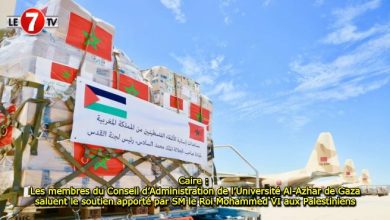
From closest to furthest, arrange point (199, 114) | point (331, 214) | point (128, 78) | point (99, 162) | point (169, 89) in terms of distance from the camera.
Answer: point (99, 162) → point (128, 78) → point (169, 89) → point (199, 114) → point (331, 214)

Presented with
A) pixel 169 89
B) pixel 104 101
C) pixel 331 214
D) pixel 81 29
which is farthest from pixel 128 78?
pixel 331 214

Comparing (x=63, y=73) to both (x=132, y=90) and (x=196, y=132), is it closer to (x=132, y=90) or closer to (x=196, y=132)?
(x=132, y=90)

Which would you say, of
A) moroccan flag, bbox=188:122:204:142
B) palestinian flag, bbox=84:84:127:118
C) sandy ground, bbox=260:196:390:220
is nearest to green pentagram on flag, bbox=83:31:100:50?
palestinian flag, bbox=84:84:127:118

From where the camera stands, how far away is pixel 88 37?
Result: 4.05 m

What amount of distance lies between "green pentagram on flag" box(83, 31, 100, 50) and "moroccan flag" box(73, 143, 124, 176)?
4.33 ft

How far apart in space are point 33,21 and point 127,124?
1.69 m

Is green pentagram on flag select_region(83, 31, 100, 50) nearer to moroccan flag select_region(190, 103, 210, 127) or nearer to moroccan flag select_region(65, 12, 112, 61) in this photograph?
moroccan flag select_region(65, 12, 112, 61)

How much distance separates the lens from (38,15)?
150 inches

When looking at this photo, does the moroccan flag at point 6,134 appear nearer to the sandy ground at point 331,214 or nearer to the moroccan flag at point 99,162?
the moroccan flag at point 99,162

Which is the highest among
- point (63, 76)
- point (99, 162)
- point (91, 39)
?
point (91, 39)

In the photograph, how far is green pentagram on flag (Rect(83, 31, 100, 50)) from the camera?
4.03 metres

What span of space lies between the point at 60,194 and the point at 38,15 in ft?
7.05

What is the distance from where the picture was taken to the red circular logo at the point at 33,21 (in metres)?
3.60

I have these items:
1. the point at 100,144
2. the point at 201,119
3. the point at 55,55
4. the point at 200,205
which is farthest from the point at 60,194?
Answer: the point at 201,119
